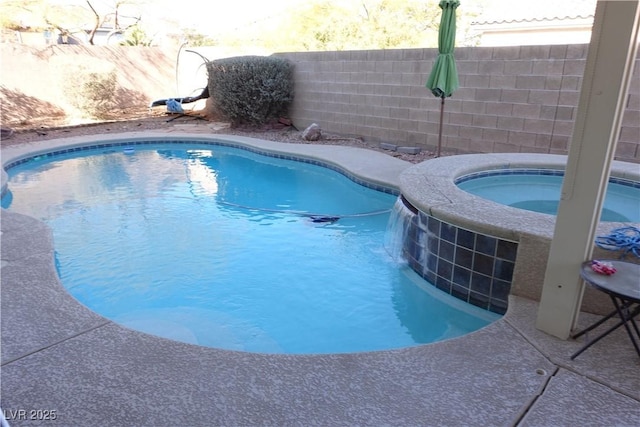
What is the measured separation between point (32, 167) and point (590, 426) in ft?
27.2

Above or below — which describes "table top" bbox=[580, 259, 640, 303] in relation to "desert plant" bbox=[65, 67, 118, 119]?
below

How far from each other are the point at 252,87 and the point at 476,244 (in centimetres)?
761

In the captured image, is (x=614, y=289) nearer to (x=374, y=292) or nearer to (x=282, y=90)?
(x=374, y=292)

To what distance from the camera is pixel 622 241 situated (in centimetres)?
229

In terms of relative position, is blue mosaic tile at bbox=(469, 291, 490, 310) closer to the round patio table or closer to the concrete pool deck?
the concrete pool deck

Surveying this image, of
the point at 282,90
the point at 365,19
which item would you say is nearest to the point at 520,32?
the point at 282,90

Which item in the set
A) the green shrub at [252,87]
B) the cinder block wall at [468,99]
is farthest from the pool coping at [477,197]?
the green shrub at [252,87]

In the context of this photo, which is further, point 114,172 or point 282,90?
point 282,90

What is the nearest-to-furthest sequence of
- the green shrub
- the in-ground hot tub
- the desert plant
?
the in-ground hot tub, the green shrub, the desert plant

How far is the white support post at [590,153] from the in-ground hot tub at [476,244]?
416mm

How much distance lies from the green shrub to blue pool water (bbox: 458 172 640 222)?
6007mm

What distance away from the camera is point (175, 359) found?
194 cm

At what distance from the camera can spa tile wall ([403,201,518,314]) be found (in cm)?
269

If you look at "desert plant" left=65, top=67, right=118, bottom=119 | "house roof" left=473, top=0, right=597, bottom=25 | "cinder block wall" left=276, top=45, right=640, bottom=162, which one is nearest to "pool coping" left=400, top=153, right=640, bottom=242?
"cinder block wall" left=276, top=45, right=640, bottom=162
